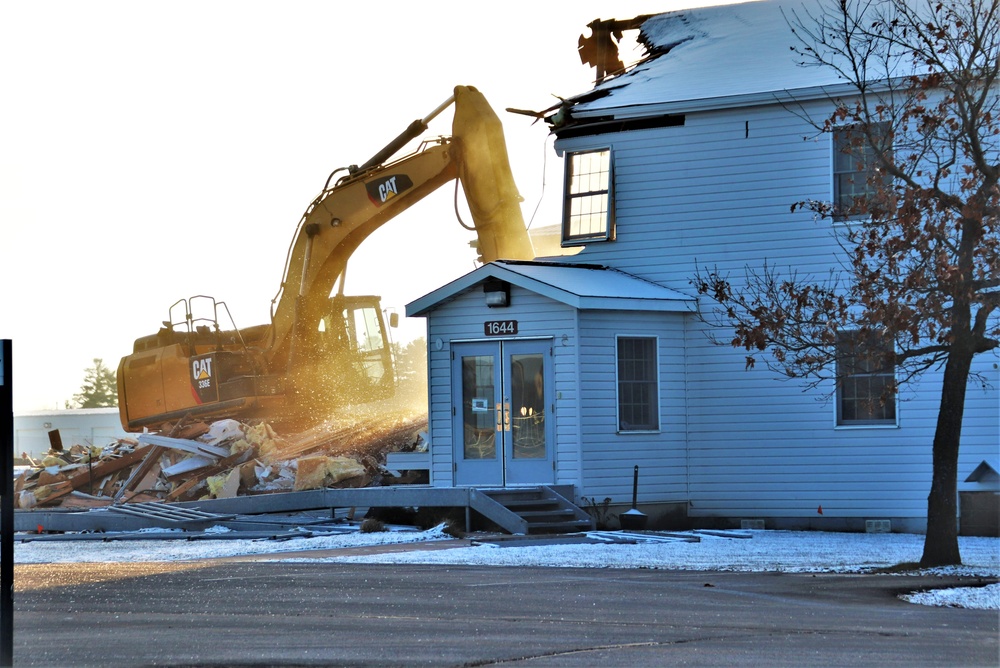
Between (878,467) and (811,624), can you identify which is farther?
(878,467)

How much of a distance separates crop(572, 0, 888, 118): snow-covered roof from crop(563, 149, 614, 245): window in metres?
0.85

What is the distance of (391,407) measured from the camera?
3575cm

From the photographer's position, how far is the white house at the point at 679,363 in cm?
2156

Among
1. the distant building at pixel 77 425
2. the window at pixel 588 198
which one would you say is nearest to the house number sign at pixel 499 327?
the window at pixel 588 198

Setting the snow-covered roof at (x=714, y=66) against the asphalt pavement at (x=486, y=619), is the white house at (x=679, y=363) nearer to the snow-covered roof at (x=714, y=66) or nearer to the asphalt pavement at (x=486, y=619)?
the snow-covered roof at (x=714, y=66)

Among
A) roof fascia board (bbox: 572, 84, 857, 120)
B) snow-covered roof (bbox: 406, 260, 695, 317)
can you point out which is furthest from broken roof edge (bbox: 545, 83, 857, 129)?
snow-covered roof (bbox: 406, 260, 695, 317)

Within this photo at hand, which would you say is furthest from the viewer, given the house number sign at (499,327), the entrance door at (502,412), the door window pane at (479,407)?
the door window pane at (479,407)

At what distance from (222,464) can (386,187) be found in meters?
7.42

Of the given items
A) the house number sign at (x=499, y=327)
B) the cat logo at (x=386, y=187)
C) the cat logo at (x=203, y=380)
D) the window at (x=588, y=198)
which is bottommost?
the cat logo at (x=203, y=380)

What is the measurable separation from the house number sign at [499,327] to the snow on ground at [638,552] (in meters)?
3.30

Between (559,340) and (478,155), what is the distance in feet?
23.2

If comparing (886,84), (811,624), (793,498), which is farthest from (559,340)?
(811,624)

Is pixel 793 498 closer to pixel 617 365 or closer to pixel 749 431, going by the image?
pixel 749 431

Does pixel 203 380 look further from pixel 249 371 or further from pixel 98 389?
pixel 98 389
